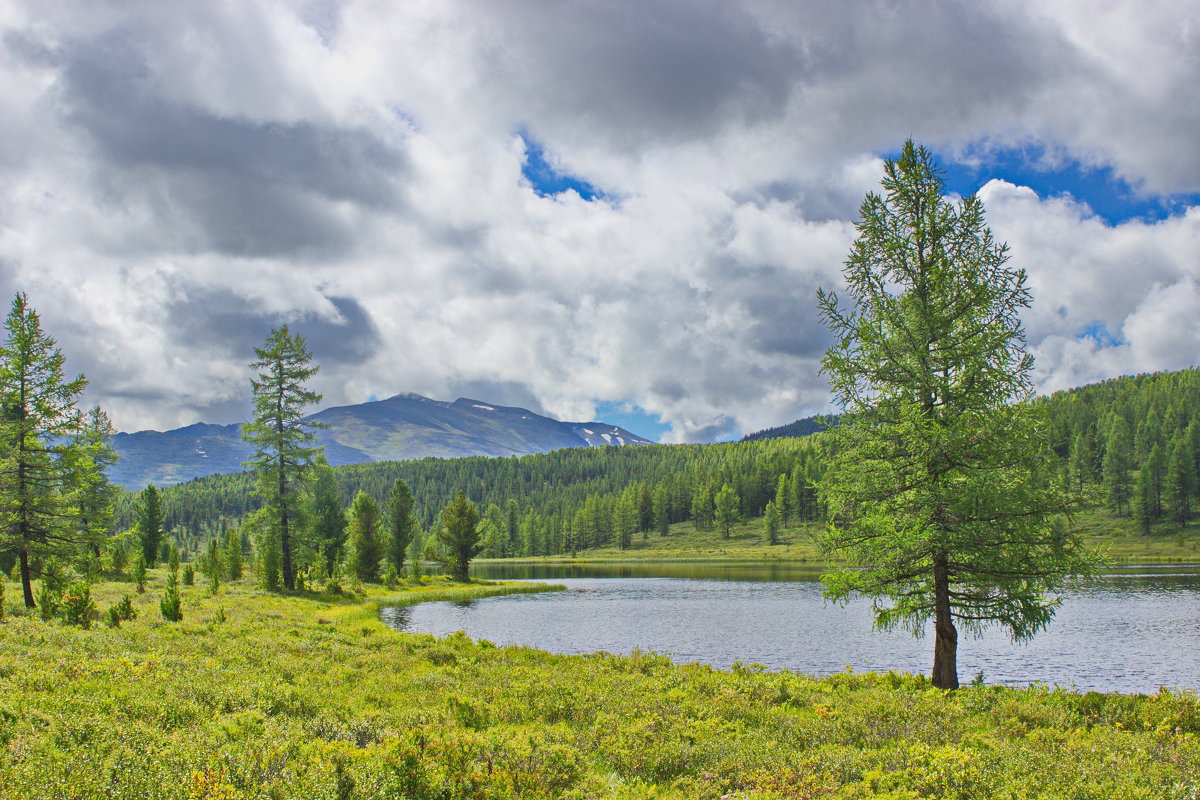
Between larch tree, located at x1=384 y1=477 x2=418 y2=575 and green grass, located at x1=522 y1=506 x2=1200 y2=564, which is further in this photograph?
green grass, located at x1=522 y1=506 x2=1200 y2=564

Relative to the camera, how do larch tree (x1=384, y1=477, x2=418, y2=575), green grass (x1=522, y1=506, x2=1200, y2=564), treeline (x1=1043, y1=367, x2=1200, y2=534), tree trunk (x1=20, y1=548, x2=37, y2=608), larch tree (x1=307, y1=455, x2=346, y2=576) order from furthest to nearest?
treeline (x1=1043, y1=367, x2=1200, y2=534)
green grass (x1=522, y1=506, x2=1200, y2=564)
larch tree (x1=384, y1=477, x2=418, y2=575)
larch tree (x1=307, y1=455, x2=346, y2=576)
tree trunk (x1=20, y1=548, x2=37, y2=608)

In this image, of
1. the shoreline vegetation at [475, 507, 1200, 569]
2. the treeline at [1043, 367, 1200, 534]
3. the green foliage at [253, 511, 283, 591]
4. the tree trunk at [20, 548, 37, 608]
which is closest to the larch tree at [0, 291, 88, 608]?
the tree trunk at [20, 548, 37, 608]

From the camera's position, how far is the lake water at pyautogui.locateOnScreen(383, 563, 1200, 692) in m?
25.9

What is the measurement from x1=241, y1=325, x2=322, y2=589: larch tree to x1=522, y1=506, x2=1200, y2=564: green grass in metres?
57.1

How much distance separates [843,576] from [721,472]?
564 feet

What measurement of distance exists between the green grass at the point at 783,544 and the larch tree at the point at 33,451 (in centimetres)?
7007

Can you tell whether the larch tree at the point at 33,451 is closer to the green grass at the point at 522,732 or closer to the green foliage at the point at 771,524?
the green grass at the point at 522,732

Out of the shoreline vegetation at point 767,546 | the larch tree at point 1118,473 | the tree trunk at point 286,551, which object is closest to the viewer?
the tree trunk at point 286,551

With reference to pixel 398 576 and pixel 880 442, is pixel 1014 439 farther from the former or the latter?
pixel 398 576

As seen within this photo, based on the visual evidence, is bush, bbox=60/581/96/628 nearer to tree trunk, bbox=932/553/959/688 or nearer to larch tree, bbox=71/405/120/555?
larch tree, bbox=71/405/120/555

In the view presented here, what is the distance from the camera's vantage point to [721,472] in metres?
186

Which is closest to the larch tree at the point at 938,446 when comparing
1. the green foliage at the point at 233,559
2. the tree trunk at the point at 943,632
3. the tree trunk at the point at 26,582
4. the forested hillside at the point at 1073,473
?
the tree trunk at the point at 943,632

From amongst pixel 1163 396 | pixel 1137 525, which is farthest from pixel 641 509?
pixel 1163 396

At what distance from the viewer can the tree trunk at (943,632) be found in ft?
59.1
